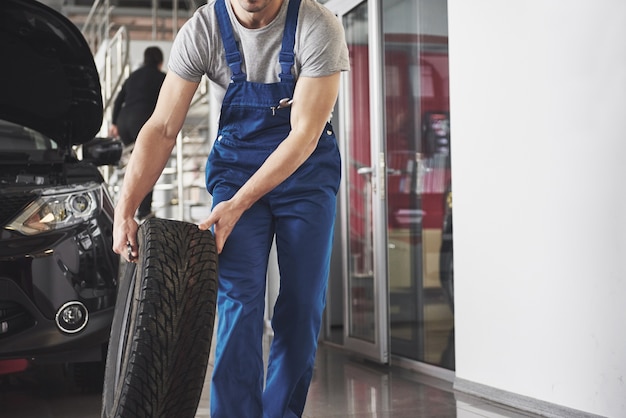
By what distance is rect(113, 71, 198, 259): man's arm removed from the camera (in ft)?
8.11

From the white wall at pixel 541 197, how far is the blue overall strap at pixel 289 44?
3.97 ft

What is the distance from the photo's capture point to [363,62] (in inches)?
205

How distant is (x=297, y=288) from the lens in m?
2.59

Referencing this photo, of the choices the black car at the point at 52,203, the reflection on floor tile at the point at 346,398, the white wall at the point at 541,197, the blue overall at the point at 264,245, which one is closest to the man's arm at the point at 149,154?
the blue overall at the point at 264,245

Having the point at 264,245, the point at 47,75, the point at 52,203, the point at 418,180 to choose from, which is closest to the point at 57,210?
the point at 52,203

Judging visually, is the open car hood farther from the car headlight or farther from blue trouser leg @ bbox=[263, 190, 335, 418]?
blue trouser leg @ bbox=[263, 190, 335, 418]

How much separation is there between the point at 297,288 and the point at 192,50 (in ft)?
2.26

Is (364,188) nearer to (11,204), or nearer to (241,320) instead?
(11,204)

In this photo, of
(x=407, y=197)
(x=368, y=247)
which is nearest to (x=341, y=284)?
(x=368, y=247)

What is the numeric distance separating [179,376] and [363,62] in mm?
3224

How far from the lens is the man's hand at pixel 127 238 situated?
2.45 meters

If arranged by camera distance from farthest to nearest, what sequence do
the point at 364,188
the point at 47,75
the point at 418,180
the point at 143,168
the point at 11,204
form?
the point at 364,188
the point at 418,180
the point at 47,75
the point at 11,204
the point at 143,168

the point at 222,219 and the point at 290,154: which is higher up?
the point at 290,154

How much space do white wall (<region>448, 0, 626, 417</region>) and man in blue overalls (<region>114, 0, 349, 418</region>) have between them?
1.07 m
